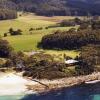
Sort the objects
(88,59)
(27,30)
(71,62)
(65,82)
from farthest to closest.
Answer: (27,30)
(71,62)
(88,59)
(65,82)

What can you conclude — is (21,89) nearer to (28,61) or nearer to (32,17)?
(28,61)

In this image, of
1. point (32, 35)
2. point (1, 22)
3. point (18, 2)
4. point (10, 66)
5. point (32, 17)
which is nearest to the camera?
point (10, 66)

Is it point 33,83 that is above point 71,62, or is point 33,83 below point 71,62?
below

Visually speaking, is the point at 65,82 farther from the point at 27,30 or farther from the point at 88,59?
the point at 27,30

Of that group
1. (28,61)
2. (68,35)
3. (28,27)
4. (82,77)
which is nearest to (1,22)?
(28,27)

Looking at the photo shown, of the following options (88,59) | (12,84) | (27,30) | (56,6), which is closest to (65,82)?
(12,84)

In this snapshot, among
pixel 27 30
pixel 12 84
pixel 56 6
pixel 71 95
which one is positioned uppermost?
pixel 56 6

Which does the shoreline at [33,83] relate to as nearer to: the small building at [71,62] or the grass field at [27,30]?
the small building at [71,62]

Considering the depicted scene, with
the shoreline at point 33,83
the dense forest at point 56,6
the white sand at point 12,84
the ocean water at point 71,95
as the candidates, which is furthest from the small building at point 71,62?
the dense forest at point 56,6
